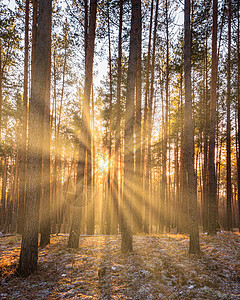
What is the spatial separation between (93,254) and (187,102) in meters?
5.74

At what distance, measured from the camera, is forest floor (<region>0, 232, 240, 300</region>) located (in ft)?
10.6

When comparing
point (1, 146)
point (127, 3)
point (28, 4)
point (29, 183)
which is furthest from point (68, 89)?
point (29, 183)

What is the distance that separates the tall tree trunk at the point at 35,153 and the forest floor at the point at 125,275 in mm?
458

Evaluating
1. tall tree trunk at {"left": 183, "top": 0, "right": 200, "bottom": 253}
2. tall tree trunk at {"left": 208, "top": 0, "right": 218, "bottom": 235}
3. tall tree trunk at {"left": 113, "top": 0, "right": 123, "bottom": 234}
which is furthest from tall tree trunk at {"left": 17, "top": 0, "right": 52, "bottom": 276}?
tall tree trunk at {"left": 208, "top": 0, "right": 218, "bottom": 235}

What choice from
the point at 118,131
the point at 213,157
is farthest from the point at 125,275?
the point at 118,131

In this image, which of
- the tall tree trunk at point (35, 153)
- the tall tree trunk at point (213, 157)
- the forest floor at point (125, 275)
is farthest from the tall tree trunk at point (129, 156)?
the tall tree trunk at point (213, 157)

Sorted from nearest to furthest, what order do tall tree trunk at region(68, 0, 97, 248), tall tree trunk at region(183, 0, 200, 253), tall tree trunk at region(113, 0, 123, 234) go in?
tall tree trunk at region(183, 0, 200, 253), tall tree trunk at region(68, 0, 97, 248), tall tree trunk at region(113, 0, 123, 234)

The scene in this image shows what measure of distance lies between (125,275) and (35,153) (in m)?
3.58

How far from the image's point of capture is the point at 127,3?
899cm

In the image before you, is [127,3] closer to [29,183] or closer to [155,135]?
[29,183]

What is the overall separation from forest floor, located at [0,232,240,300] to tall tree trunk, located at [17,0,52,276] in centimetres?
46

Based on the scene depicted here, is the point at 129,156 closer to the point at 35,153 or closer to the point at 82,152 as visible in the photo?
the point at 82,152

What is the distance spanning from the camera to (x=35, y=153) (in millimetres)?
4215

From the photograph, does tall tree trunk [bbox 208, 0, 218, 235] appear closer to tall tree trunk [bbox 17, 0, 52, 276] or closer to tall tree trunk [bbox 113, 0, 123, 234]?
tall tree trunk [bbox 113, 0, 123, 234]
